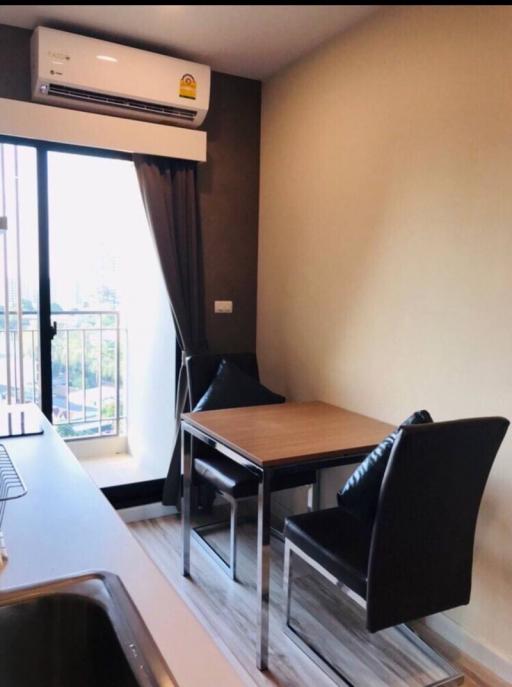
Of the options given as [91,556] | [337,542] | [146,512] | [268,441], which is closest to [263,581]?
[337,542]

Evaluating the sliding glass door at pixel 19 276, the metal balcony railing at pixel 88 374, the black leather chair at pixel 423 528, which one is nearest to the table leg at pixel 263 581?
the black leather chair at pixel 423 528

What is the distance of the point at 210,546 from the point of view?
293cm

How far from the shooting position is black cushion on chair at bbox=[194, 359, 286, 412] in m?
2.81

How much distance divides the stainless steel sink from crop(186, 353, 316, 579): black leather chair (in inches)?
54.8

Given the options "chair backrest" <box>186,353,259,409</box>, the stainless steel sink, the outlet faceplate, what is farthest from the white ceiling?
the stainless steel sink

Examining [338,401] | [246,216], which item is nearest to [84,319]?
[246,216]

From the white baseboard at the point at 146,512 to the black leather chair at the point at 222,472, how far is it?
11.3 inches

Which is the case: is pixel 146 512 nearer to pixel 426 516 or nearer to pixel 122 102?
pixel 426 516

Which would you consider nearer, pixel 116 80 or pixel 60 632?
pixel 60 632

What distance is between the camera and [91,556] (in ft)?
3.47

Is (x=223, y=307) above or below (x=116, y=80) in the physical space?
below

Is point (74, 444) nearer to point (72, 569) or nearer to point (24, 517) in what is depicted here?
point (24, 517)

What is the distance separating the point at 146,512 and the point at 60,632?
2442mm

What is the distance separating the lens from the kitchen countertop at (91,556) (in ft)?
2.63
